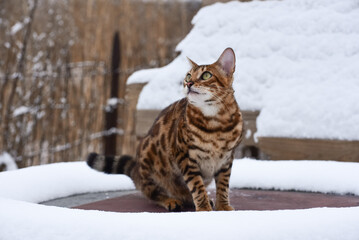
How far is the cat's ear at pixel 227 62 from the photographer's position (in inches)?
69.3

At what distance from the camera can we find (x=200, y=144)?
171cm

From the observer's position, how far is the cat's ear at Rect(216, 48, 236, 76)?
69.3 inches

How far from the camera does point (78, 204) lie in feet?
5.95

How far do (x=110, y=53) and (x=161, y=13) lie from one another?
142cm

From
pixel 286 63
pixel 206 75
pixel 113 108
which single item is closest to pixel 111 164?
pixel 206 75

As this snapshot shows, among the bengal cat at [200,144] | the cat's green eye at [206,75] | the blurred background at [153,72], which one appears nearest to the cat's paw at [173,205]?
the bengal cat at [200,144]

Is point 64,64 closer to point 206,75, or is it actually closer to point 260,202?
point 206,75

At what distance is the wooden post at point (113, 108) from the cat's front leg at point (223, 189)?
3.52 meters

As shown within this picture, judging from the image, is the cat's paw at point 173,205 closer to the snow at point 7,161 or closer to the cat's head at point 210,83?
the cat's head at point 210,83

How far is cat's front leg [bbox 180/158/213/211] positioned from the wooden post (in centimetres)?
358

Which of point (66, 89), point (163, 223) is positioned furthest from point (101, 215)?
point (66, 89)

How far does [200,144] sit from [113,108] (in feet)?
12.1

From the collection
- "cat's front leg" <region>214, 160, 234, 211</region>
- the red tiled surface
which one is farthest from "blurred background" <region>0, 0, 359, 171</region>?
"cat's front leg" <region>214, 160, 234, 211</region>

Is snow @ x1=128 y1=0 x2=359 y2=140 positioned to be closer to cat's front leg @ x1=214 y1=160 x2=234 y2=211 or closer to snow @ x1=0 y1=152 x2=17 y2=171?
cat's front leg @ x1=214 y1=160 x2=234 y2=211
